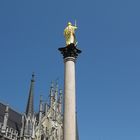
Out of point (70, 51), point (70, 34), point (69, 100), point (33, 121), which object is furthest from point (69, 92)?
point (33, 121)

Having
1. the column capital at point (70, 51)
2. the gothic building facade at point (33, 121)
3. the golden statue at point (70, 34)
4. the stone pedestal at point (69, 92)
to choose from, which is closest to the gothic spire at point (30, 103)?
the gothic building facade at point (33, 121)

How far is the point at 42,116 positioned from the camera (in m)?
53.3

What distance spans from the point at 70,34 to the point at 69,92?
589 cm

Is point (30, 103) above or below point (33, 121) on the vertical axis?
above

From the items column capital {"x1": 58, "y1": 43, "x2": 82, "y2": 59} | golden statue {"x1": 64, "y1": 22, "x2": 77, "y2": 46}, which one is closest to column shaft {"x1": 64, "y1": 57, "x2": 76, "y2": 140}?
column capital {"x1": 58, "y1": 43, "x2": 82, "y2": 59}

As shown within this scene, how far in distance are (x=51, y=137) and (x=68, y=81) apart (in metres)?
26.7

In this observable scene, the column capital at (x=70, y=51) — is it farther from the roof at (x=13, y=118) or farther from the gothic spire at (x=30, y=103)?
the gothic spire at (x=30, y=103)

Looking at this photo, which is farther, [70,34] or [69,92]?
[70,34]

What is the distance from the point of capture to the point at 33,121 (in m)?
49.2

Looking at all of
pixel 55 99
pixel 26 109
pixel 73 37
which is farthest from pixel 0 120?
pixel 73 37

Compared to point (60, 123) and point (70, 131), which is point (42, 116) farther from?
point (70, 131)

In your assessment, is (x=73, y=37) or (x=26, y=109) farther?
(x=26, y=109)

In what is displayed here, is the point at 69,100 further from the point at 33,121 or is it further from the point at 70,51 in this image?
Answer: the point at 33,121

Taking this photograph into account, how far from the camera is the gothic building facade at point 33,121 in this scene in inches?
1802
